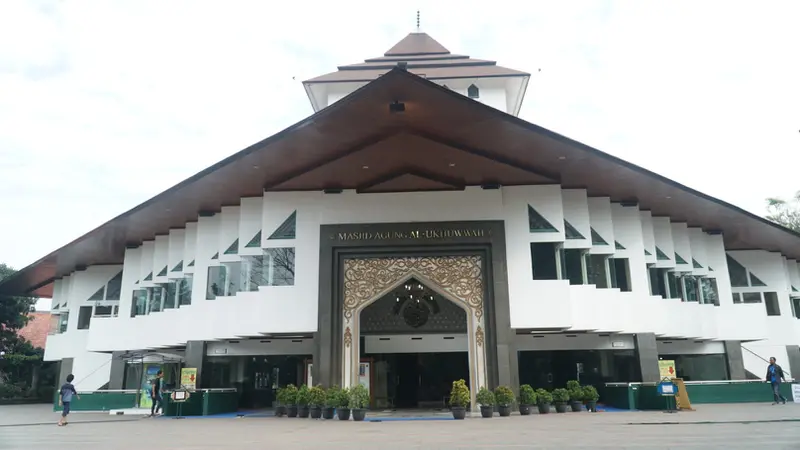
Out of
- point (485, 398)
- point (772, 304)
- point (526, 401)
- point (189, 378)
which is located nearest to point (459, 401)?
point (485, 398)

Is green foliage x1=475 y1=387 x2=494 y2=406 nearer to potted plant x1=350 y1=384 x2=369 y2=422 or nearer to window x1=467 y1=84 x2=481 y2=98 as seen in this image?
potted plant x1=350 y1=384 x2=369 y2=422

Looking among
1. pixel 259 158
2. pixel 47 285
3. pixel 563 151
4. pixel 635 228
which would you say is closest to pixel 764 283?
pixel 635 228

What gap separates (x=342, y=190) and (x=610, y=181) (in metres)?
8.59

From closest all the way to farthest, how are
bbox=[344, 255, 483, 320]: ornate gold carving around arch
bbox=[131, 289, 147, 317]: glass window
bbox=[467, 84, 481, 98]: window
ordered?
bbox=[344, 255, 483, 320]: ornate gold carving around arch
bbox=[131, 289, 147, 317]: glass window
bbox=[467, 84, 481, 98]: window

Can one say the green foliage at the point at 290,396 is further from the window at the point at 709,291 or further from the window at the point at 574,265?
the window at the point at 709,291

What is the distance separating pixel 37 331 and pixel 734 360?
43325 mm

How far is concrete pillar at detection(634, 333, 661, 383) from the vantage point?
19.0m

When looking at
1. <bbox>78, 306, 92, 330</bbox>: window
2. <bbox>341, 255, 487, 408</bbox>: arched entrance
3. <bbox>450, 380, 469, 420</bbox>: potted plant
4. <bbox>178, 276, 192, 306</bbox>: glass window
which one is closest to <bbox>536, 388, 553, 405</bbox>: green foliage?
<bbox>341, 255, 487, 408</bbox>: arched entrance

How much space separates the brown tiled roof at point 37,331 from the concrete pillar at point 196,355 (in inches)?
1032

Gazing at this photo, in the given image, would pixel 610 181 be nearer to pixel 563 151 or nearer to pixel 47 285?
pixel 563 151

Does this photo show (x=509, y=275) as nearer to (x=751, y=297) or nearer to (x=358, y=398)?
(x=358, y=398)

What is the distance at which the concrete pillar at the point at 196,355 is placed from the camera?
65.7ft

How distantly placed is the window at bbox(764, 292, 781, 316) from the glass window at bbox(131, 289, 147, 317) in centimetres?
2564

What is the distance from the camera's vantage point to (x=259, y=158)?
16172 mm
